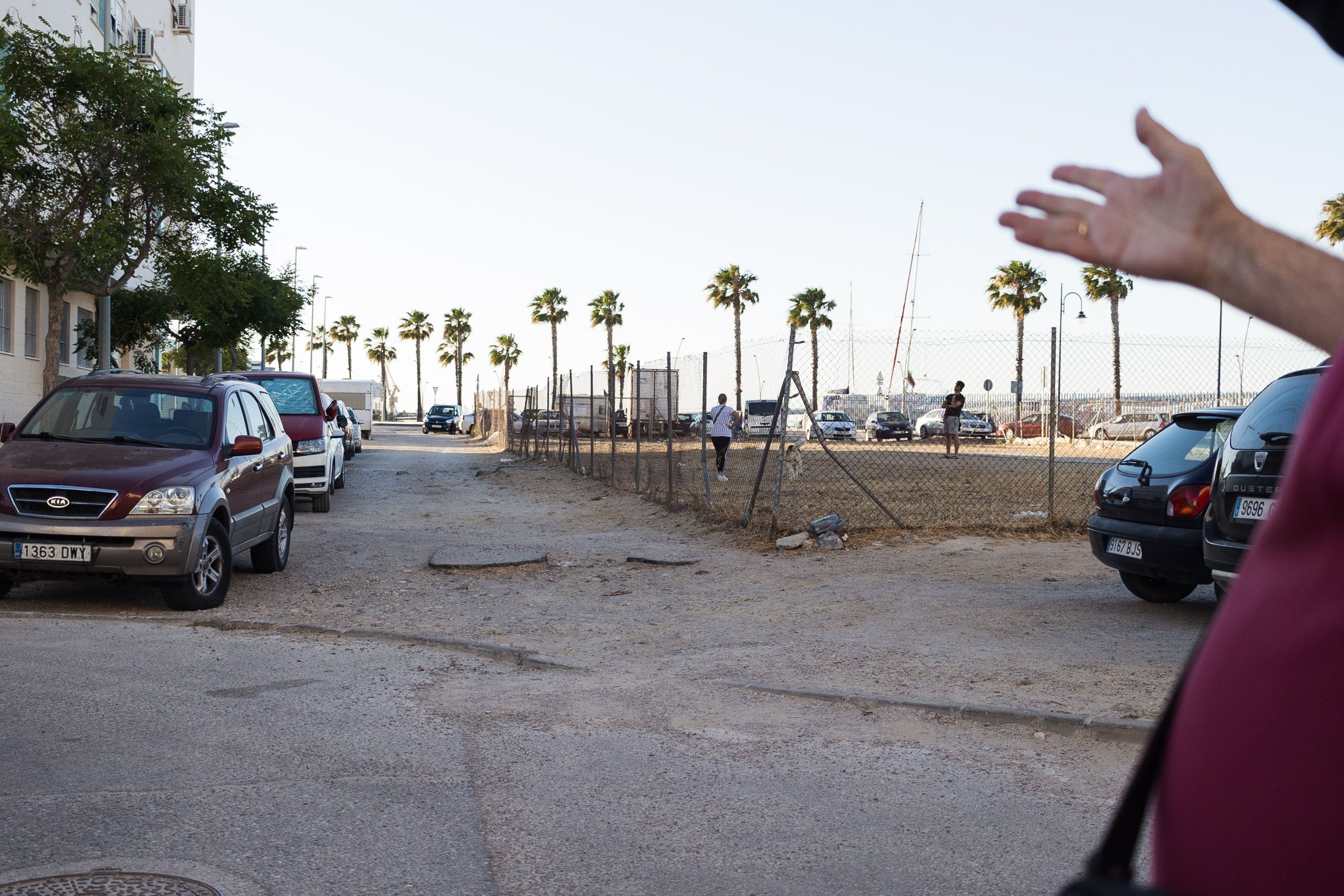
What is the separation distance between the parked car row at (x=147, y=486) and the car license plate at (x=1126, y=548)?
6558 millimetres

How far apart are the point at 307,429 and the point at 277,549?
275 inches

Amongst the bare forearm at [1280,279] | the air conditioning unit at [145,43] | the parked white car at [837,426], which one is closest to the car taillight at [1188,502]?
the bare forearm at [1280,279]

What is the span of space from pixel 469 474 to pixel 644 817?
2328cm

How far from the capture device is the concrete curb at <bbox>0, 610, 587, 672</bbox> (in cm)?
721

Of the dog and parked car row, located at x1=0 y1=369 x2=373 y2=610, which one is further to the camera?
the dog

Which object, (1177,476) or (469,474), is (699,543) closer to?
(1177,476)

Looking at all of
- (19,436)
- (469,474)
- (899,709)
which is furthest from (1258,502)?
(469,474)

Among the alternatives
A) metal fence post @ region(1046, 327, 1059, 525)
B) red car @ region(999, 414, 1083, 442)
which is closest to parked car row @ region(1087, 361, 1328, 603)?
metal fence post @ region(1046, 327, 1059, 525)

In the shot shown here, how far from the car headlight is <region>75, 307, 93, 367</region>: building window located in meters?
22.6

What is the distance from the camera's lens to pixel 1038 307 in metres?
56.8

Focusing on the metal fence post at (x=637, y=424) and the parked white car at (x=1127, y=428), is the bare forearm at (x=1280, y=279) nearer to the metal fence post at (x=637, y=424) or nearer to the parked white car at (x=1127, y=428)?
the metal fence post at (x=637, y=424)

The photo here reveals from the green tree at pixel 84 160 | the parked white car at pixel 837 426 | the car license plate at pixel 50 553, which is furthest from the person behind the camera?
the parked white car at pixel 837 426

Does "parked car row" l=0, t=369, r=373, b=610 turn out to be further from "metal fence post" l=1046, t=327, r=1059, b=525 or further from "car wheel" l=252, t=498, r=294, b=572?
"metal fence post" l=1046, t=327, r=1059, b=525

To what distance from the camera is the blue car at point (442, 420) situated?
2628 inches
